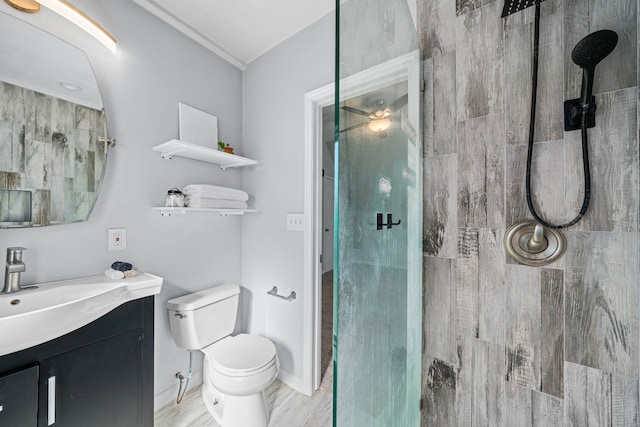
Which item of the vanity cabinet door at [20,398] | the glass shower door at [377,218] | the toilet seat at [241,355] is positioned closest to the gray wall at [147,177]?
the toilet seat at [241,355]

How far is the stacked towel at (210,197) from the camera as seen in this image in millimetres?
1577

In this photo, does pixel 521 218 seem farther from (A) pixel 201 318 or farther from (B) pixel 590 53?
(A) pixel 201 318

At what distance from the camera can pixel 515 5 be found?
0.96 metres

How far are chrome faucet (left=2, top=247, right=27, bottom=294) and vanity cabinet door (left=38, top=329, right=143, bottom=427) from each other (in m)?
0.38

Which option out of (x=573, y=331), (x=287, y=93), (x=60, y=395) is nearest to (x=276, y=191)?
(x=287, y=93)

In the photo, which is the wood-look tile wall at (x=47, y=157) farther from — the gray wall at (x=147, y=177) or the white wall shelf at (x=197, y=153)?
the white wall shelf at (x=197, y=153)

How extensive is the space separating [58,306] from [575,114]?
182 centimetres

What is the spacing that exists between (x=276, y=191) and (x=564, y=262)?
1.56 m

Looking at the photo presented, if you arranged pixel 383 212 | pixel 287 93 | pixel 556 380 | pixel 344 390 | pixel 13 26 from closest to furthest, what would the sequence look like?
1. pixel 344 390
2. pixel 383 212
3. pixel 556 380
4. pixel 13 26
5. pixel 287 93

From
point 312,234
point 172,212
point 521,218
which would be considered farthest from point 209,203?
point 521,218

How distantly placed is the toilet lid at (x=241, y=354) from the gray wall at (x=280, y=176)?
25 centimetres

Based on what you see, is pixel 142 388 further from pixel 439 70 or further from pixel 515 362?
pixel 439 70

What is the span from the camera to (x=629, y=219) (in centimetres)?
81

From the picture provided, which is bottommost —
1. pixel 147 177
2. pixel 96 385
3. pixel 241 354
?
pixel 241 354
